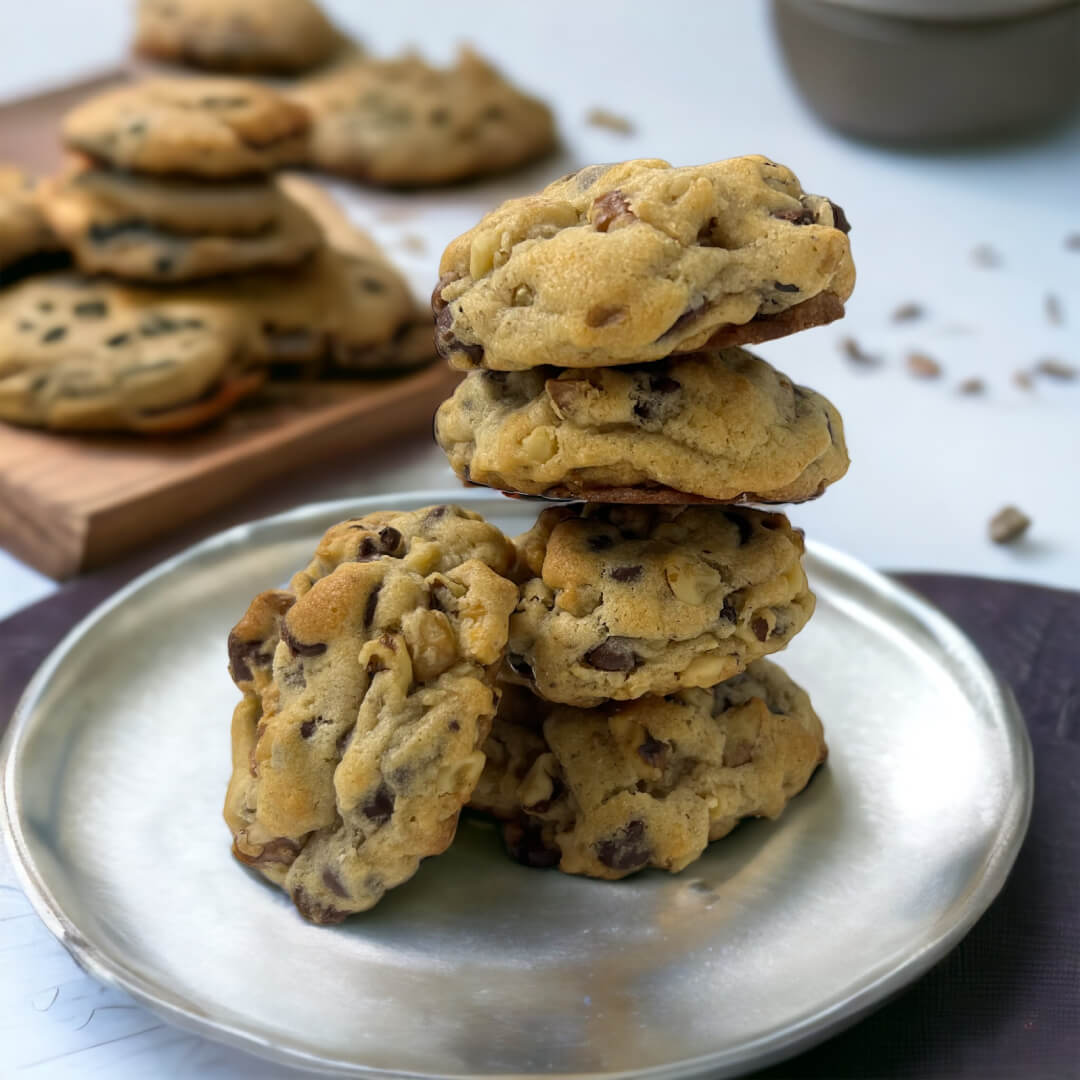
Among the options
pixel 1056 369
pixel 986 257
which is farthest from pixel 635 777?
pixel 986 257

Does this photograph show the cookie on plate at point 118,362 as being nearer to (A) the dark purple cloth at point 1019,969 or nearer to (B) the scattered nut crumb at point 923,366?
(A) the dark purple cloth at point 1019,969

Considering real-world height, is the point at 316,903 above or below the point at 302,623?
below

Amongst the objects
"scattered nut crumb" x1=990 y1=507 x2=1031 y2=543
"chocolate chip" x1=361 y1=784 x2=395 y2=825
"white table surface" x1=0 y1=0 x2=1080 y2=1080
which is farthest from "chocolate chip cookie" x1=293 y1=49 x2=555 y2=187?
"chocolate chip" x1=361 y1=784 x2=395 y2=825

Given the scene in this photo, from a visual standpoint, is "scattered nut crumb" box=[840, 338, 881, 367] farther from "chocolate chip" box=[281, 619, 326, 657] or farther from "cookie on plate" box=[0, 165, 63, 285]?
"chocolate chip" box=[281, 619, 326, 657]

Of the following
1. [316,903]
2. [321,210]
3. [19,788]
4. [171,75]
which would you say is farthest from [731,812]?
[171,75]

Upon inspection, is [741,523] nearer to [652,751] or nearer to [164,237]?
[652,751]

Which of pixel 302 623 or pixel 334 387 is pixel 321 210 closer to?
pixel 334 387
